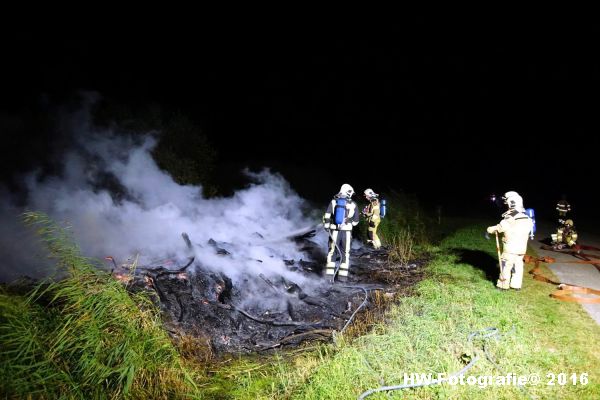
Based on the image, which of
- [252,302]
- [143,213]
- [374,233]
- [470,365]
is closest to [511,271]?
[470,365]

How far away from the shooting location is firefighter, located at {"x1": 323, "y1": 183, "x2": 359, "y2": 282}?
8.48m

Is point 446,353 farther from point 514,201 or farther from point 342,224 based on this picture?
point 342,224

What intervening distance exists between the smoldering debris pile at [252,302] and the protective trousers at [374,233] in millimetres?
2374

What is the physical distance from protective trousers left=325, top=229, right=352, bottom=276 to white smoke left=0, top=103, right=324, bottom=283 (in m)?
0.84

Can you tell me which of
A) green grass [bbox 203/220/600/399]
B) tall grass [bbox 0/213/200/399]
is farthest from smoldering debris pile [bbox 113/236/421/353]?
tall grass [bbox 0/213/200/399]

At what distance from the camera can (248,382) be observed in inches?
187

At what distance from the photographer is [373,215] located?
10.9 m

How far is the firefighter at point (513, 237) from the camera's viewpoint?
6.81m

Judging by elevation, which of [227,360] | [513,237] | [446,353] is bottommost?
[227,360]

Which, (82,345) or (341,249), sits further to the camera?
(341,249)

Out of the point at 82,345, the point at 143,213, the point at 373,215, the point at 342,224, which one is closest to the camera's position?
the point at 82,345

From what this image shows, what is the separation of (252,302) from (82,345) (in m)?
3.63

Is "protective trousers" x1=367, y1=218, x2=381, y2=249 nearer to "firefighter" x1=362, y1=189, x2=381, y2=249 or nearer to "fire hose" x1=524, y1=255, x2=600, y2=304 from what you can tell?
"firefighter" x1=362, y1=189, x2=381, y2=249

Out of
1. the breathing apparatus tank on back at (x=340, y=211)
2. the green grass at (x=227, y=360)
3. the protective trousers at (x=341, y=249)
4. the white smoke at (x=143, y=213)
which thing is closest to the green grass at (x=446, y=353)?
the green grass at (x=227, y=360)
